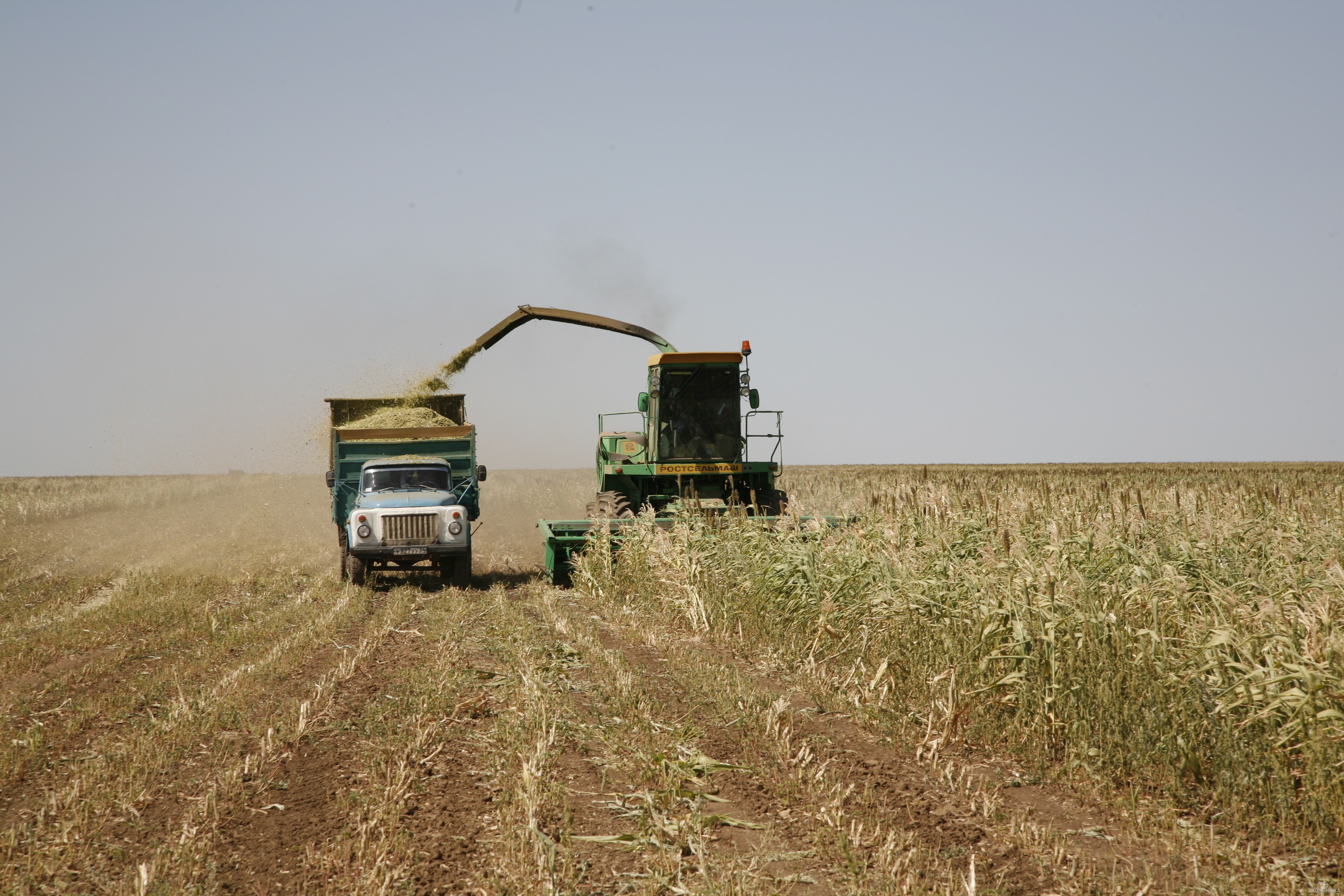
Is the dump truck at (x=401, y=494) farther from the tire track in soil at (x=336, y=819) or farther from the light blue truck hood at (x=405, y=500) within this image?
the tire track in soil at (x=336, y=819)

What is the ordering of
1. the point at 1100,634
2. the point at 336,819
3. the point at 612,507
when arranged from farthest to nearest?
the point at 612,507, the point at 1100,634, the point at 336,819

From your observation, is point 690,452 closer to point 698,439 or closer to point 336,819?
point 698,439

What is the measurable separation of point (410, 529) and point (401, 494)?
967 mm

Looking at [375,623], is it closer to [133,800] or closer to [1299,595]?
[133,800]

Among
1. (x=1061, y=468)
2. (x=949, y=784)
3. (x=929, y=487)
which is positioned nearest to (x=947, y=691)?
(x=949, y=784)

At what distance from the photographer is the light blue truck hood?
14.3 meters

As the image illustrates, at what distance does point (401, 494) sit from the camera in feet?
48.5

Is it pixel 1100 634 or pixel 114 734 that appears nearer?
pixel 1100 634

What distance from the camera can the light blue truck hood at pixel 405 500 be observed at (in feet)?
47.0

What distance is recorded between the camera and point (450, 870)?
392cm

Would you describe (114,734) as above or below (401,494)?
below

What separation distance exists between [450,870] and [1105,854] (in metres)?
2.87

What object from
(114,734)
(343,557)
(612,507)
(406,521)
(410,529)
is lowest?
(114,734)

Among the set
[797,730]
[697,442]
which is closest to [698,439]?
[697,442]
